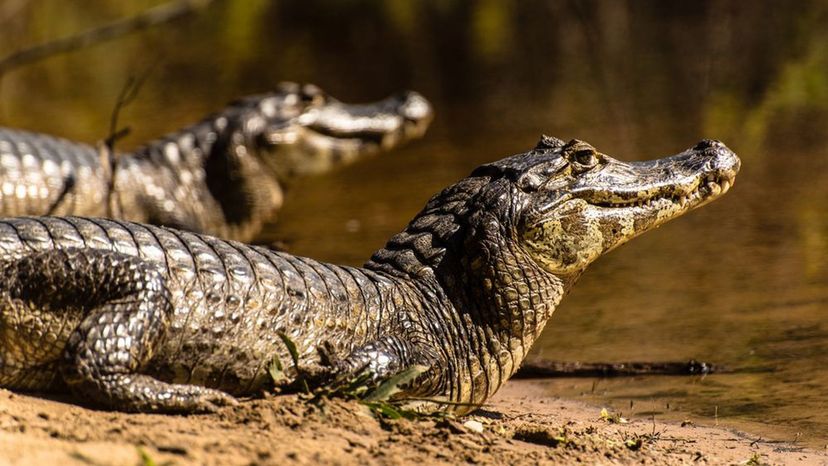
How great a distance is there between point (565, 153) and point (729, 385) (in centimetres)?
114

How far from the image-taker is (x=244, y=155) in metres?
9.02

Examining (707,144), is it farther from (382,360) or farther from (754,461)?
(382,360)

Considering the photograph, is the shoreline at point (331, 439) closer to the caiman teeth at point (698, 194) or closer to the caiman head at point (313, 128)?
the caiman teeth at point (698, 194)

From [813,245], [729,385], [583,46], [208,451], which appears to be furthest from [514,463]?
[583,46]

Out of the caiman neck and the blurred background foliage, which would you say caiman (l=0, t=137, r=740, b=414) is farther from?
the blurred background foliage

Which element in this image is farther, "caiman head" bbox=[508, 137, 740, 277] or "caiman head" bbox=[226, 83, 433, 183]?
"caiman head" bbox=[226, 83, 433, 183]

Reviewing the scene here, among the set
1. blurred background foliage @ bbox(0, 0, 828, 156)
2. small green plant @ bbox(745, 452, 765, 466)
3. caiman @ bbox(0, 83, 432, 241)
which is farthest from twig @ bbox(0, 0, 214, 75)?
blurred background foliage @ bbox(0, 0, 828, 156)

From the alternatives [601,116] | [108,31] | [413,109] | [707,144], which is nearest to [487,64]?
[601,116]

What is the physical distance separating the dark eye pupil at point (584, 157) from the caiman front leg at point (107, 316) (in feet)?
5.47

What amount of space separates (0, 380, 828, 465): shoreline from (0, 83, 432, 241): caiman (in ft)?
16.0

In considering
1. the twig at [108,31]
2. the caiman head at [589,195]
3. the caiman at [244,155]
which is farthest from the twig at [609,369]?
the caiman at [244,155]

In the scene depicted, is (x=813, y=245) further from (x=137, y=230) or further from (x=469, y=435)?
(x=137, y=230)

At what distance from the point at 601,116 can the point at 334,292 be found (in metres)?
7.80

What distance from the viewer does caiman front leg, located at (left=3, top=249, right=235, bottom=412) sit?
364cm
